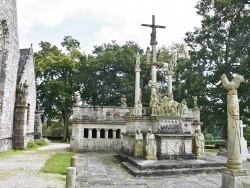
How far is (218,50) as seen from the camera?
2409 cm

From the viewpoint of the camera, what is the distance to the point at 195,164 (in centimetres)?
991

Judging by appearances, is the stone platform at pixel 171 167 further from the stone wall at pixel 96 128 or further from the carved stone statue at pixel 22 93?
the carved stone statue at pixel 22 93

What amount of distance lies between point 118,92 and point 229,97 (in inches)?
927

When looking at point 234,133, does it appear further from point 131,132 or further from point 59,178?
point 131,132

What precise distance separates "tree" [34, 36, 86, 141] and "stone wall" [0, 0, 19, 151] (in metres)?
13.4

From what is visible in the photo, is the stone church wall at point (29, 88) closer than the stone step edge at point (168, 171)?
No

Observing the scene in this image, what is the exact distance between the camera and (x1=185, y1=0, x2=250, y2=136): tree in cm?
2180

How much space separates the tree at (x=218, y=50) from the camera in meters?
21.8

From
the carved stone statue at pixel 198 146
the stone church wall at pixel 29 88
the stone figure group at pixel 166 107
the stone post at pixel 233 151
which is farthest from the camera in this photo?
the stone church wall at pixel 29 88

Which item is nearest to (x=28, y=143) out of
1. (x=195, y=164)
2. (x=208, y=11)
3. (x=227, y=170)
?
(x=195, y=164)

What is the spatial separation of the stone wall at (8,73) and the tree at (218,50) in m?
16.9

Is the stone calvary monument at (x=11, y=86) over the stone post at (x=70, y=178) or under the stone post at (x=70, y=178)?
over

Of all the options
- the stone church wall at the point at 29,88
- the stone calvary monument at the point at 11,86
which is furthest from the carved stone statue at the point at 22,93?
the stone church wall at the point at 29,88

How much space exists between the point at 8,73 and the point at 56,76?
17.9m
